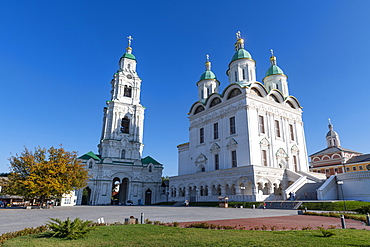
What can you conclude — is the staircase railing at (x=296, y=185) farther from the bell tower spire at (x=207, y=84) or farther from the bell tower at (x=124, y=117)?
the bell tower at (x=124, y=117)

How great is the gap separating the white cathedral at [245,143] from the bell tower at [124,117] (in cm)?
971

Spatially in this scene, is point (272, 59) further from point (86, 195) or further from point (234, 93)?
point (86, 195)

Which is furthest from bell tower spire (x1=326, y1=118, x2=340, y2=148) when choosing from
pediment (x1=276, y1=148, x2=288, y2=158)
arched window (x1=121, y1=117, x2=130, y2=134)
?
arched window (x1=121, y1=117, x2=130, y2=134)

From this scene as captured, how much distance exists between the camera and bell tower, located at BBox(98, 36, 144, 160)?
42734 mm

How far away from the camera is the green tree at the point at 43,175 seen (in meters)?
23.4

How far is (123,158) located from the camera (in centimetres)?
4269

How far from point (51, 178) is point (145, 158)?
73.1ft

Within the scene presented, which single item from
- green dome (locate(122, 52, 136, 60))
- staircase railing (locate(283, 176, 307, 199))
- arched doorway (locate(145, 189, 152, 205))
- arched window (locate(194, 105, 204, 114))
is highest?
green dome (locate(122, 52, 136, 60))

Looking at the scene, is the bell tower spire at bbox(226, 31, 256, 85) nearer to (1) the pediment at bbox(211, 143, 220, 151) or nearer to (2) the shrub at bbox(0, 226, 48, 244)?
(1) the pediment at bbox(211, 143, 220, 151)

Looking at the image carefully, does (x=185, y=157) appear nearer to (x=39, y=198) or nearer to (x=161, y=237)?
(x=39, y=198)

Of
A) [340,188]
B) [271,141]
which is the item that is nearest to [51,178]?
[271,141]

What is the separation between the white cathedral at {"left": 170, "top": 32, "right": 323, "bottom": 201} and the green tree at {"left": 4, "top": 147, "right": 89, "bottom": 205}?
16.0 meters

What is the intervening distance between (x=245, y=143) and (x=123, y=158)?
71.0ft

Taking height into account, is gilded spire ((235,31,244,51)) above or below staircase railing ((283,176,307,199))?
above
